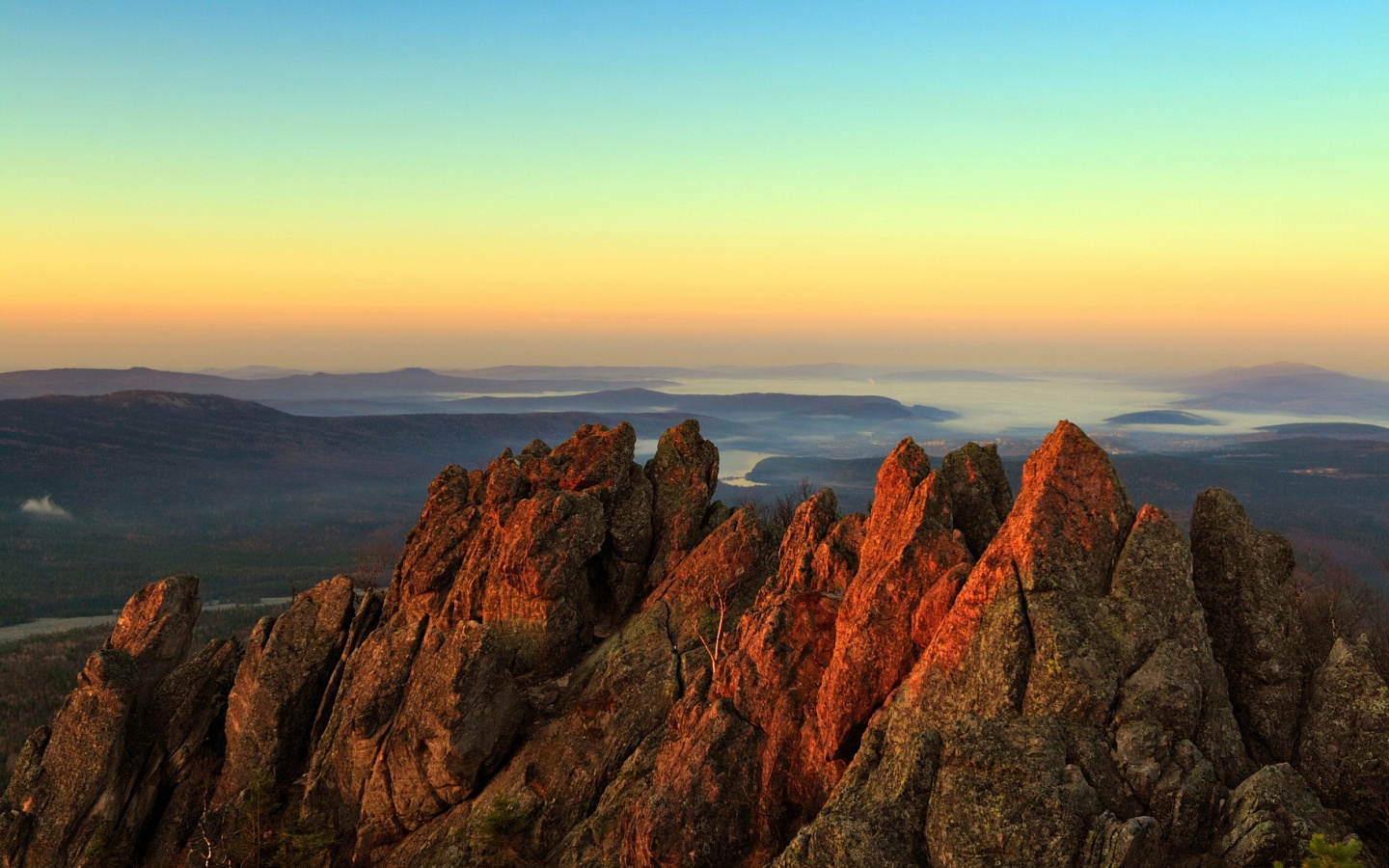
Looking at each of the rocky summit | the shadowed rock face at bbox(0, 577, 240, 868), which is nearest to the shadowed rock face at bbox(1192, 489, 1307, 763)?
the rocky summit

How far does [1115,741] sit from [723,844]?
12055mm

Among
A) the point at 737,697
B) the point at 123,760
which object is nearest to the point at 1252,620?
the point at 737,697

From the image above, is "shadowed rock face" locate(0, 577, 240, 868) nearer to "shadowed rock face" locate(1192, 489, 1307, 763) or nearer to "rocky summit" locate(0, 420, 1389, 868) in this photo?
"rocky summit" locate(0, 420, 1389, 868)

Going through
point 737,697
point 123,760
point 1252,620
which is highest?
point 1252,620

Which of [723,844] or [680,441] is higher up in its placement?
[680,441]

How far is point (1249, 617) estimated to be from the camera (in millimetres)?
25234

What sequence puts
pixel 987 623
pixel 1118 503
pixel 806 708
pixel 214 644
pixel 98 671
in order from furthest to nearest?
pixel 214 644 < pixel 98 671 < pixel 806 708 < pixel 1118 503 < pixel 987 623

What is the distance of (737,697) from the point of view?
2895cm

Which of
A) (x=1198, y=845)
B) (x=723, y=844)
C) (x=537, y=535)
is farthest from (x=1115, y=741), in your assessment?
(x=537, y=535)

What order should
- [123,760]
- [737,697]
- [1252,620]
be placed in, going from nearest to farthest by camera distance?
[1252,620], [737,697], [123,760]

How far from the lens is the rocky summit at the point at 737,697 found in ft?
70.1

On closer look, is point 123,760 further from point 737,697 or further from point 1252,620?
point 1252,620

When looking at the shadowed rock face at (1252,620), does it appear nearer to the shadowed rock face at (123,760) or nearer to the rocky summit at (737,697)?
the rocky summit at (737,697)

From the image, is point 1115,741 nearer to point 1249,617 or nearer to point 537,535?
point 1249,617
